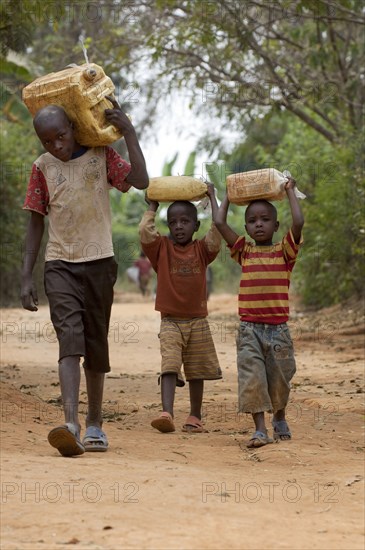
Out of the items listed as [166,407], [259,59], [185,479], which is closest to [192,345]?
[166,407]

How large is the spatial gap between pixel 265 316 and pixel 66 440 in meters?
1.47

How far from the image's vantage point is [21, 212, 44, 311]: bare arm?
5.56m

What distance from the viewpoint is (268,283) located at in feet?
19.4

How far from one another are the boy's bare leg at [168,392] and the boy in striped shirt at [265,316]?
2.09 ft

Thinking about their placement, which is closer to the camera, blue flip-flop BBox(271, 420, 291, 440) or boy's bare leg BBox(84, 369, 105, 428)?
boy's bare leg BBox(84, 369, 105, 428)

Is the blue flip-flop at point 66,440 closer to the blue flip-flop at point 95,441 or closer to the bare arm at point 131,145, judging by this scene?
the blue flip-flop at point 95,441

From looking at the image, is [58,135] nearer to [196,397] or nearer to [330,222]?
[196,397]

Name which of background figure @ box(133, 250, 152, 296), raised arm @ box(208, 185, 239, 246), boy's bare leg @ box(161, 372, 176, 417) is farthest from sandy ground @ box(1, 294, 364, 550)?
background figure @ box(133, 250, 152, 296)

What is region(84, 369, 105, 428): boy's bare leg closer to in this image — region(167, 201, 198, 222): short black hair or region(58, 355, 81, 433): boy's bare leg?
region(58, 355, 81, 433): boy's bare leg

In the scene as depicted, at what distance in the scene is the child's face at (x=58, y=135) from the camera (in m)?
5.36

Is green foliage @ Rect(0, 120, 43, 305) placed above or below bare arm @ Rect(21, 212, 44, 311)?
above

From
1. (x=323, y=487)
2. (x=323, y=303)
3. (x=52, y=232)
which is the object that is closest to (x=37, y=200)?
(x=52, y=232)

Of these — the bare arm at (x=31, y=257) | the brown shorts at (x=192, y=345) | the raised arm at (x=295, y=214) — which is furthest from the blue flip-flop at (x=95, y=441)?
the raised arm at (x=295, y=214)

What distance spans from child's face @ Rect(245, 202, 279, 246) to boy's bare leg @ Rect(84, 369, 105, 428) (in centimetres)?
124
